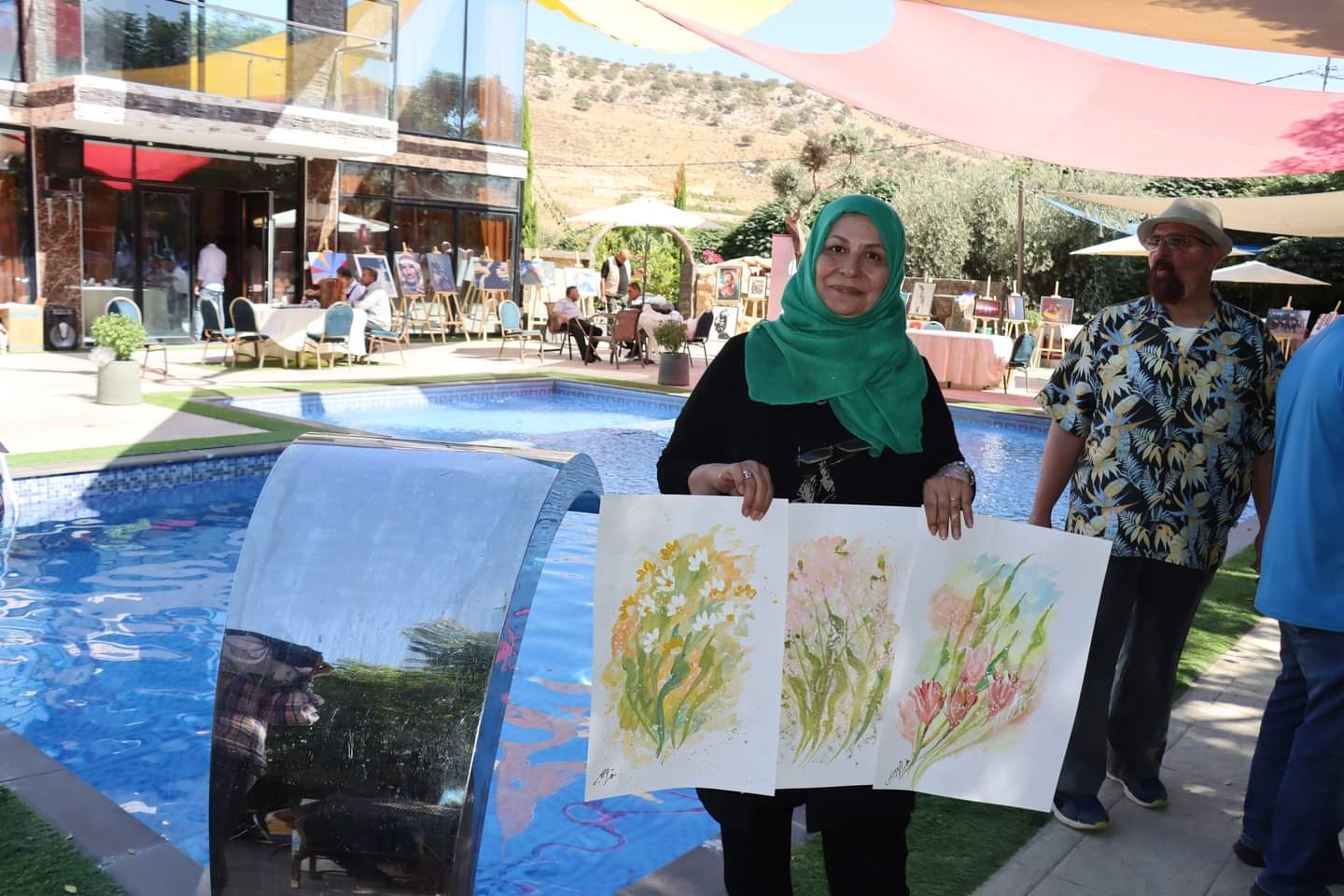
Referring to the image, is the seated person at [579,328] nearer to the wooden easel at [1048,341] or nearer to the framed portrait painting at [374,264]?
the framed portrait painting at [374,264]

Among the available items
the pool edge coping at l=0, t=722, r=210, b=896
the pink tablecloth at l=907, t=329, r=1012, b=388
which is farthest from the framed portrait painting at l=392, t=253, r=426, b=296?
the pool edge coping at l=0, t=722, r=210, b=896

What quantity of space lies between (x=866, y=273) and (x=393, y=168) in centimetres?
1796

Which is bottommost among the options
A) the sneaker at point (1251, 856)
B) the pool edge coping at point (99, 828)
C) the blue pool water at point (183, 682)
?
the blue pool water at point (183, 682)

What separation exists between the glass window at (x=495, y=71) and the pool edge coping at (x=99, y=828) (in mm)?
17897

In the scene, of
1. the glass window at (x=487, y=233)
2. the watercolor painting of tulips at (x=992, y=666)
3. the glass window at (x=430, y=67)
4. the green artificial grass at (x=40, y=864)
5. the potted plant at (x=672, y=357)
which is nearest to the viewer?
the watercolor painting of tulips at (x=992, y=666)

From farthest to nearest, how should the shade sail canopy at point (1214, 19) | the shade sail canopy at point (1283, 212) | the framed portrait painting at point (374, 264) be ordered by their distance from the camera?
the framed portrait painting at point (374, 264) → the shade sail canopy at point (1283, 212) → the shade sail canopy at point (1214, 19)

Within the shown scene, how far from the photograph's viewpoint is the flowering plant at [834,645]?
183 cm

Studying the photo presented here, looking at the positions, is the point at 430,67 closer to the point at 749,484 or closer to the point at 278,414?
the point at 278,414

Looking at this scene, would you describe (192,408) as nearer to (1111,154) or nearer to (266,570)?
(1111,154)

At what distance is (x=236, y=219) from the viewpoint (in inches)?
660

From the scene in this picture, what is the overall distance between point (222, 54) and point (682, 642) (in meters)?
15.3

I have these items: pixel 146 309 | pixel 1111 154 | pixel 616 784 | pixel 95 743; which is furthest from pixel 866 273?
pixel 146 309

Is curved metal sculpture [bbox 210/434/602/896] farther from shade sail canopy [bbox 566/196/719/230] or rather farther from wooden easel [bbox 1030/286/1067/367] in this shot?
wooden easel [bbox 1030/286/1067/367]
